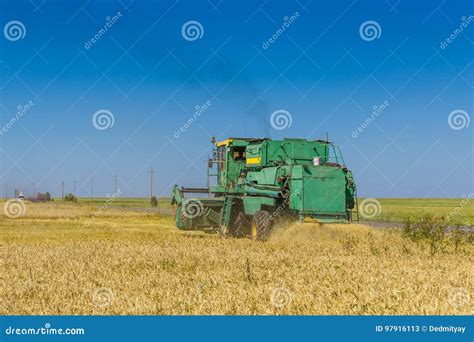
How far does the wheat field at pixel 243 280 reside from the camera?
6754mm

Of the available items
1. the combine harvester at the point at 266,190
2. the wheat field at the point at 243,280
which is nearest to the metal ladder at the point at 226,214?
the combine harvester at the point at 266,190

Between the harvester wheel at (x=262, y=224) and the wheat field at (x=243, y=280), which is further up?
the harvester wheel at (x=262, y=224)

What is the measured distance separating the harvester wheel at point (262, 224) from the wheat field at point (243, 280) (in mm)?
2172

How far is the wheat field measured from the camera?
6754mm

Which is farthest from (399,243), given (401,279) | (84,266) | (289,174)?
(84,266)

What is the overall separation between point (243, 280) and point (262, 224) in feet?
26.7

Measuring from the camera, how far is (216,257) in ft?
39.5

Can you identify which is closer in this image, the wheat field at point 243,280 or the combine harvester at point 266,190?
the wheat field at point 243,280

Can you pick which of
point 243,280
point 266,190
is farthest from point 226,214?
point 243,280

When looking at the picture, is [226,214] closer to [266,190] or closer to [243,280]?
[266,190]

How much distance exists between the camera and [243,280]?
8930mm

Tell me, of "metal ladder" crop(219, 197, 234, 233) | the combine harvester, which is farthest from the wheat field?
"metal ladder" crop(219, 197, 234, 233)

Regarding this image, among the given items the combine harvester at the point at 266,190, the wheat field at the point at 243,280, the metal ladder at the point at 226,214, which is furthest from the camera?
the metal ladder at the point at 226,214

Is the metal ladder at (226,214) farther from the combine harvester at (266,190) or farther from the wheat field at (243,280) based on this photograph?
the wheat field at (243,280)
